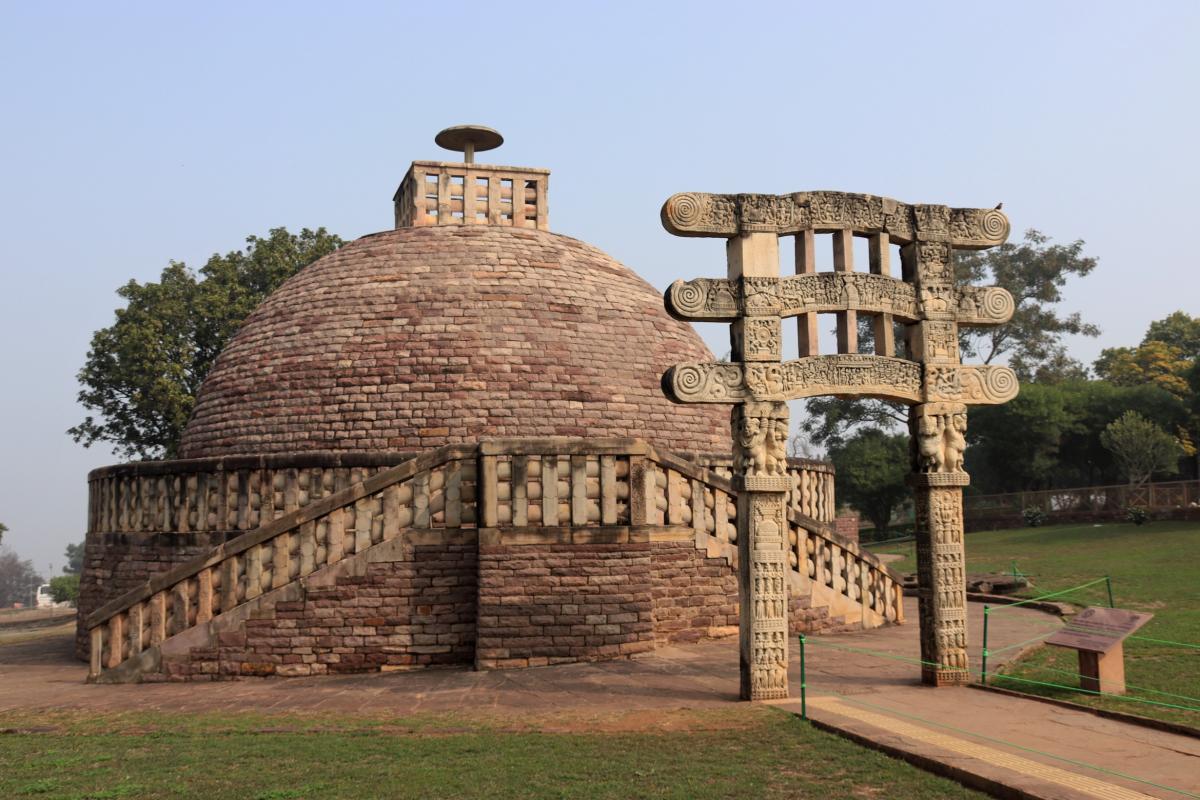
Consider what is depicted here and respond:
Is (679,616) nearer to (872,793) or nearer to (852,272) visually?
(852,272)

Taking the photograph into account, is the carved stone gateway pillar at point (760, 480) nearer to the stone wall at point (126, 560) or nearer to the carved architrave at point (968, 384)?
the carved architrave at point (968, 384)

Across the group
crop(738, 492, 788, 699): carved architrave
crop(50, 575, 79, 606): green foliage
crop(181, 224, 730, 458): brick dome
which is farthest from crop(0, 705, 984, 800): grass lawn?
crop(50, 575, 79, 606): green foliage

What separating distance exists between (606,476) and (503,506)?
1.29 meters

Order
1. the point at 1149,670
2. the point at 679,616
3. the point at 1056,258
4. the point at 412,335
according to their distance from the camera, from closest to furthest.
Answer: the point at 1149,670 → the point at 679,616 → the point at 412,335 → the point at 1056,258

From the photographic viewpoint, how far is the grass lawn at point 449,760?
5930mm

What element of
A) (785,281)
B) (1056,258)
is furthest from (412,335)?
(1056,258)

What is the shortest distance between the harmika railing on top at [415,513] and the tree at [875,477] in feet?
106

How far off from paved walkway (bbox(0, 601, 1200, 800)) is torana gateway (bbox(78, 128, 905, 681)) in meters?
0.51

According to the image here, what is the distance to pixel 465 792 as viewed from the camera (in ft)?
19.3

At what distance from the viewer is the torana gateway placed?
1104 cm

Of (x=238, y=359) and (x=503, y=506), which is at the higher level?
(x=238, y=359)

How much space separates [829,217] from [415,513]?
5.86 metres

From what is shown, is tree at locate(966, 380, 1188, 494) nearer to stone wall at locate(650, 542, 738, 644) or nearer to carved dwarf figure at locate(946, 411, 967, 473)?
stone wall at locate(650, 542, 738, 644)

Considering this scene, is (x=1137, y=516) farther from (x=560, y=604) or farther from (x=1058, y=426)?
(x=560, y=604)
